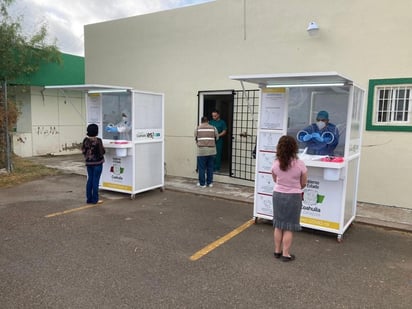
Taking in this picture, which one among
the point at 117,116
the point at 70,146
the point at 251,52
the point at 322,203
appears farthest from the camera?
the point at 70,146

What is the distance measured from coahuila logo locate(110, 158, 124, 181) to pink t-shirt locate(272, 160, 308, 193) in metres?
3.89

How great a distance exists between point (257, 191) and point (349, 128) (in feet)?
5.49

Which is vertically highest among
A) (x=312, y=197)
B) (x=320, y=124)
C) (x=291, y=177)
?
(x=320, y=124)

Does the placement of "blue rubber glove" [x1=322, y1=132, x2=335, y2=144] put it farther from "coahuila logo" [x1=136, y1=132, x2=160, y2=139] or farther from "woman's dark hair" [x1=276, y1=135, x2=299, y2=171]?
"coahuila logo" [x1=136, y1=132, x2=160, y2=139]

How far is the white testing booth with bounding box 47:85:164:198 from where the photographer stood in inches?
266

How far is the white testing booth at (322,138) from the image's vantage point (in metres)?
4.64

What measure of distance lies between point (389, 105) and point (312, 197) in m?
2.74

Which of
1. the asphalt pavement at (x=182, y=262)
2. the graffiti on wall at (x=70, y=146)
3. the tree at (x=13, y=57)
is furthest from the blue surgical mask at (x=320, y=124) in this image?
the graffiti on wall at (x=70, y=146)

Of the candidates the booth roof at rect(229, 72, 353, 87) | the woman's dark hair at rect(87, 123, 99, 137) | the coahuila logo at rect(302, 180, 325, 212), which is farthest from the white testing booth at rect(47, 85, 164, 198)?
the coahuila logo at rect(302, 180, 325, 212)

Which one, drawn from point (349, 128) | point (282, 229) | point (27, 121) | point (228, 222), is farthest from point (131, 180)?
point (27, 121)

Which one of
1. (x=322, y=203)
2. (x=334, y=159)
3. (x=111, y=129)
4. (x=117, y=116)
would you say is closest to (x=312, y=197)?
→ (x=322, y=203)

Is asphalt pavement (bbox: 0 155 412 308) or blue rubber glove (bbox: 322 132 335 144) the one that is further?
blue rubber glove (bbox: 322 132 335 144)

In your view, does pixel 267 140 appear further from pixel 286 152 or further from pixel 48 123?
pixel 48 123

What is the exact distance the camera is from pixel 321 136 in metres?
5.05
